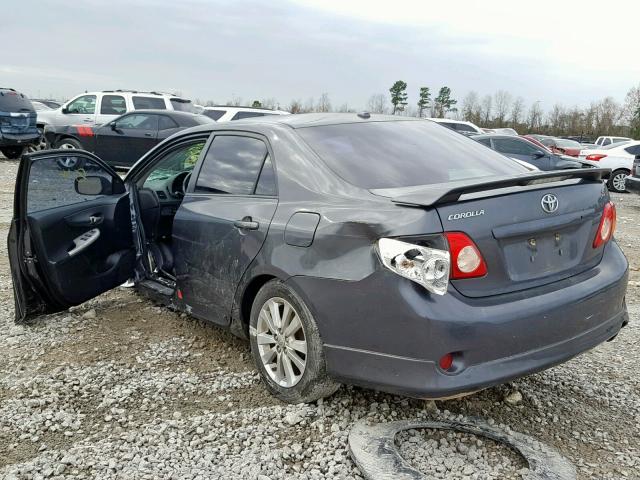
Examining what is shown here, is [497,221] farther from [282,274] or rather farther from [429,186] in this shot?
[282,274]

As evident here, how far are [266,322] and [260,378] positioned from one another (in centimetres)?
48

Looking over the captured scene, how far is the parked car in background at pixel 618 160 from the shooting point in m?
16.0

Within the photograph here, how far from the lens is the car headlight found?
2611mm

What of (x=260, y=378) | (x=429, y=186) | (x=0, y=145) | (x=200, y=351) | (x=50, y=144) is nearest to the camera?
(x=429, y=186)

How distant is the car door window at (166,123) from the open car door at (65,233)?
9.50 metres

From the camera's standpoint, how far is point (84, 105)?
1661 centimetres

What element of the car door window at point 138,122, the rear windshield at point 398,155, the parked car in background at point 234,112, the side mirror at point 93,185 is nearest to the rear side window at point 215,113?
the parked car in background at point 234,112

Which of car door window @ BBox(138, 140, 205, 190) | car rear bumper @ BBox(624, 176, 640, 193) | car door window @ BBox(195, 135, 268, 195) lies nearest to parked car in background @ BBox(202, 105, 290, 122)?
car rear bumper @ BBox(624, 176, 640, 193)

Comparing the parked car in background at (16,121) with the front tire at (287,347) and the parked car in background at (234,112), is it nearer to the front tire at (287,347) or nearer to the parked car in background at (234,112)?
the parked car in background at (234,112)

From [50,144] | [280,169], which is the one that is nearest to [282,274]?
[280,169]

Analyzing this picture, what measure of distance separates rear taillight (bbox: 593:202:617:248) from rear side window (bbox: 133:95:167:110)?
14.1m

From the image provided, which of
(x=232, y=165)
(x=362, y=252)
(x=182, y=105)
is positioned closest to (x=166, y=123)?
(x=182, y=105)

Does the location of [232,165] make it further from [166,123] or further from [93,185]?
[166,123]

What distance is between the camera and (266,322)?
3.37 m
